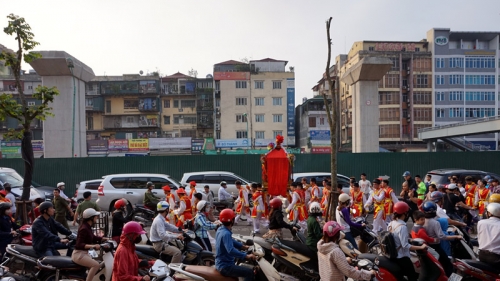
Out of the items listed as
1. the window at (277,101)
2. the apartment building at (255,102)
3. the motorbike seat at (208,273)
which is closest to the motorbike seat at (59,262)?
the motorbike seat at (208,273)

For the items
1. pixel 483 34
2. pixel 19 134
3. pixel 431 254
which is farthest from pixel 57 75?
pixel 483 34

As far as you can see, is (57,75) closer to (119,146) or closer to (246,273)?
(246,273)

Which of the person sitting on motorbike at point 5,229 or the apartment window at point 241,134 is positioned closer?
the person sitting on motorbike at point 5,229

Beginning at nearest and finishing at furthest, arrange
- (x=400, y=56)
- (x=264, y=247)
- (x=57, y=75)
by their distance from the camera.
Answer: (x=264, y=247) → (x=57, y=75) → (x=400, y=56)

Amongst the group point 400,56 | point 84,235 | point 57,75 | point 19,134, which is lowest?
point 84,235

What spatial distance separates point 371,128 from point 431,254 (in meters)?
16.4

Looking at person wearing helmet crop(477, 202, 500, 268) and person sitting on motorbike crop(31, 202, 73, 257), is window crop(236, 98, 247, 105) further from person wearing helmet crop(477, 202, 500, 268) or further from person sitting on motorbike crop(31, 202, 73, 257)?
person wearing helmet crop(477, 202, 500, 268)

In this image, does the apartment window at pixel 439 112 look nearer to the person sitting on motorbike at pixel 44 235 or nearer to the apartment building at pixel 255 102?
the apartment building at pixel 255 102

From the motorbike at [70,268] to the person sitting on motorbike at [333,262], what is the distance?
10.4 feet

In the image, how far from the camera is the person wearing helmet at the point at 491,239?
6348 mm

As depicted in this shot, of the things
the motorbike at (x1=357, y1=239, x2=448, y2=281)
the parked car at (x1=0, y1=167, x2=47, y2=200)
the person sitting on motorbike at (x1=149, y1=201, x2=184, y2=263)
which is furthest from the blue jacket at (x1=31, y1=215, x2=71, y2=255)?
the parked car at (x1=0, y1=167, x2=47, y2=200)

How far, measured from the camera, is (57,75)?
21.0 metres

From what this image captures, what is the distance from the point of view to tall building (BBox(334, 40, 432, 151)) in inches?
2067

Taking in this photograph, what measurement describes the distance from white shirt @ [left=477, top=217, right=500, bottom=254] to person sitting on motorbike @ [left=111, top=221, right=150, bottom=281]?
485 centimetres
